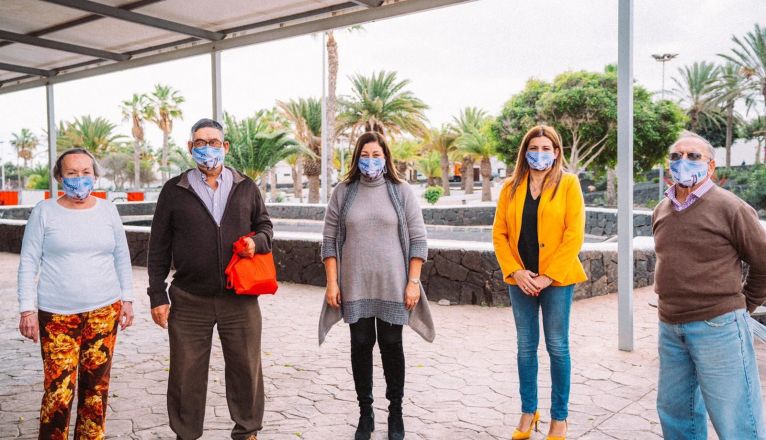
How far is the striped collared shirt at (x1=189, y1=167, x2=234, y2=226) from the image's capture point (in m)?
3.38

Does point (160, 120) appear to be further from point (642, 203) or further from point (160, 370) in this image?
point (160, 370)

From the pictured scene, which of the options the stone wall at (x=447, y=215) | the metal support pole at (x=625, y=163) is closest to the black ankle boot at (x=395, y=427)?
the metal support pole at (x=625, y=163)

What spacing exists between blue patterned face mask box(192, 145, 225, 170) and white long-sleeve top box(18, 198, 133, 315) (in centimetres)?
61

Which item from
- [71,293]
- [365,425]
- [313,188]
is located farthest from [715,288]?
[313,188]

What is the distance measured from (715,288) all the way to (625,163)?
3.09 m

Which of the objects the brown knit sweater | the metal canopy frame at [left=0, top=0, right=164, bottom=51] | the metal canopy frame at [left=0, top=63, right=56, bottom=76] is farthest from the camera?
the metal canopy frame at [left=0, top=63, right=56, bottom=76]

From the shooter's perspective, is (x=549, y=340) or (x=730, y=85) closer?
(x=549, y=340)

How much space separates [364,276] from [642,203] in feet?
138

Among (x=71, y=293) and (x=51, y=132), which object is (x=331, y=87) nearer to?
(x=51, y=132)

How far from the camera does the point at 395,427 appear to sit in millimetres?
3762

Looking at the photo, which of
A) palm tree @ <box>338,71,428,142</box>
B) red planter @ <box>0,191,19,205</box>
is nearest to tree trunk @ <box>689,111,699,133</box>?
palm tree @ <box>338,71,428,142</box>

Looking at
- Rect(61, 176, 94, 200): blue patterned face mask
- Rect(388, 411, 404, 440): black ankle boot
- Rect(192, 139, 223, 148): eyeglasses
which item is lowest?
Rect(388, 411, 404, 440): black ankle boot

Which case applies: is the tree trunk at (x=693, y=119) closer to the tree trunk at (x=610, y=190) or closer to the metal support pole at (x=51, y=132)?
the tree trunk at (x=610, y=190)

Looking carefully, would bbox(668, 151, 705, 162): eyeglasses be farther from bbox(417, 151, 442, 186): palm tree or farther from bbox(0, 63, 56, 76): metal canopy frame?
bbox(417, 151, 442, 186): palm tree
